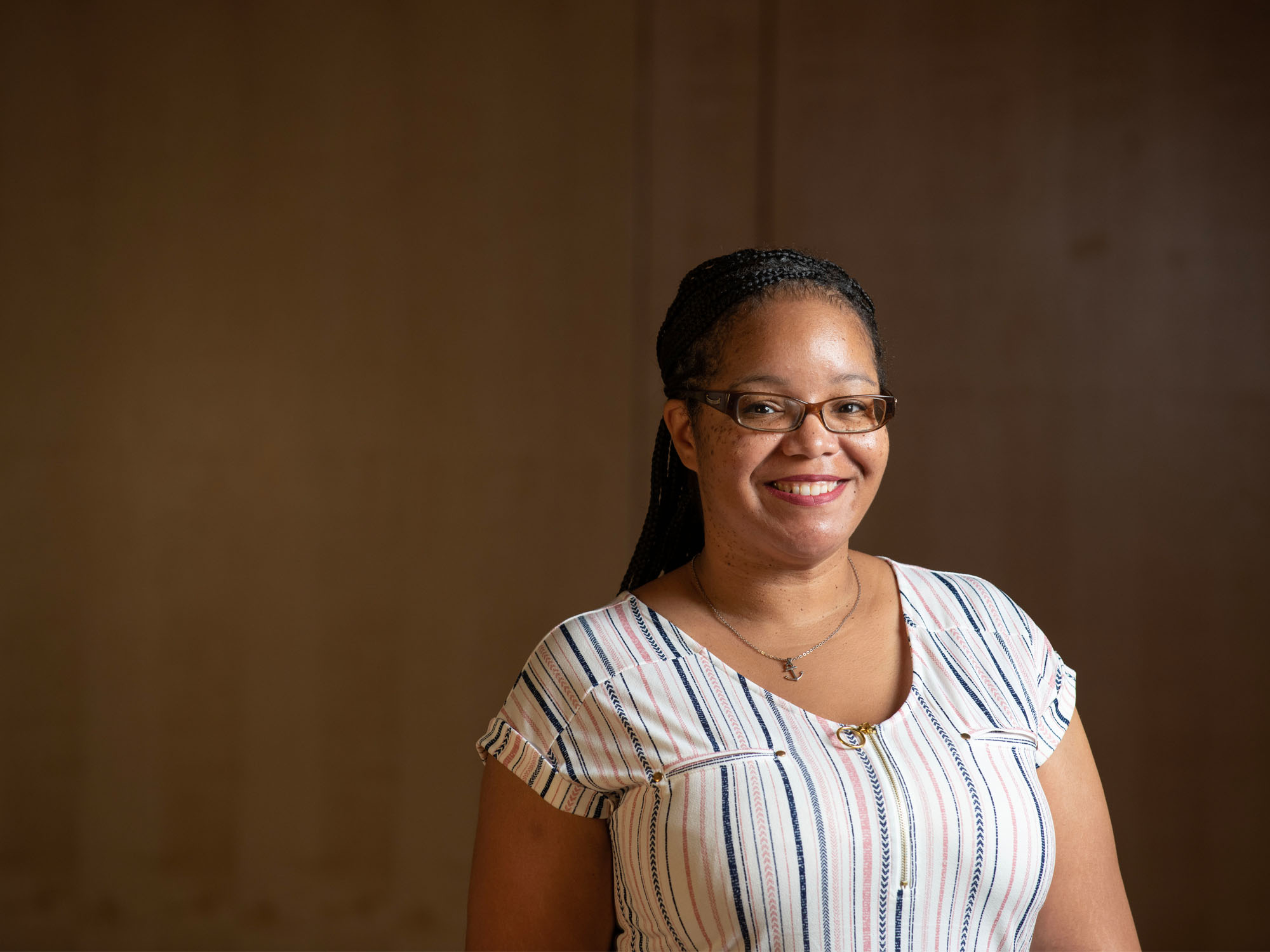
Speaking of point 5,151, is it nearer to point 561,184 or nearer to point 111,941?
point 561,184

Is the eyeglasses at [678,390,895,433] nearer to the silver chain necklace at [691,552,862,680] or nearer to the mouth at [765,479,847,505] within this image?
the mouth at [765,479,847,505]

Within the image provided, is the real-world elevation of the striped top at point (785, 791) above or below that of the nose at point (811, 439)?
below

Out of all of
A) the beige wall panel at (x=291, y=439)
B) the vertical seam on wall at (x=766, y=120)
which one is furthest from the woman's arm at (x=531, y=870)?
the vertical seam on wall at (x=766, y=120)

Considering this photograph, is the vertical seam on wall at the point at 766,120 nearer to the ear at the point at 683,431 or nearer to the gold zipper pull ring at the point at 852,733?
the ear at the point at 683,431

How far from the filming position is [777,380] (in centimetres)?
139

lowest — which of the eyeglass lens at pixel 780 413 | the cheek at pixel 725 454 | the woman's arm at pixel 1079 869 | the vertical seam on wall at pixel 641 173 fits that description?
the woman's arm at pixel 1079 869

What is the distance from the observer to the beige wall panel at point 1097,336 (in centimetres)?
294

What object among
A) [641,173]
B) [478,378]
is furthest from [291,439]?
[641,173]

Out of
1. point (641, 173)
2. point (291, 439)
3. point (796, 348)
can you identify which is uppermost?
point (641, 173)

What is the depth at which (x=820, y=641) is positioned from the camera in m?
1.47

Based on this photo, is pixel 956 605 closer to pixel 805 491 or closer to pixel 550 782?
pixel 805 491

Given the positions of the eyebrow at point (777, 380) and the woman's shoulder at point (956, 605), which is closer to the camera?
the eyebrow at point (777, 380)

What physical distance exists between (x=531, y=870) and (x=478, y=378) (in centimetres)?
188

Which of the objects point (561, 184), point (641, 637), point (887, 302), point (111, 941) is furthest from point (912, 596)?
point (111, 941)
